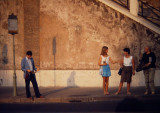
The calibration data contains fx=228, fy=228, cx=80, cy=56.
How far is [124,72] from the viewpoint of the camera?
375 inches

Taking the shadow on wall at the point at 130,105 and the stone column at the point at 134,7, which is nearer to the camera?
the shadow on wall at the point at 130,105

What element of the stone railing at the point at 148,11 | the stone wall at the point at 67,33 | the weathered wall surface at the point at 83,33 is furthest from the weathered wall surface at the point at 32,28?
the stone railing at the point at 148,11

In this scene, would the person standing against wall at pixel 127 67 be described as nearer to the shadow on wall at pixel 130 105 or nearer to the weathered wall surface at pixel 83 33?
the shadow on wall at pixel 130 105

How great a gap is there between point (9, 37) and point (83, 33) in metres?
4.18

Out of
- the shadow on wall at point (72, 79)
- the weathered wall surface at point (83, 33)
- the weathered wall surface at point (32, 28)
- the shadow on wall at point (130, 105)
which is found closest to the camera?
the shadow on wall at point (130, 105)

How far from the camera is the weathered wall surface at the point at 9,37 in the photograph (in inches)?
501

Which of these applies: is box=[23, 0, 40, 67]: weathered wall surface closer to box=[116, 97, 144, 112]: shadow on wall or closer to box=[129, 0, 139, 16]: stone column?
box=[129, 0, 139, 16]: stone column

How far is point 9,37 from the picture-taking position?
1284 centimetres

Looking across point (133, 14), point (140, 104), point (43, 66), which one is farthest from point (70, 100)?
point (133, 14)

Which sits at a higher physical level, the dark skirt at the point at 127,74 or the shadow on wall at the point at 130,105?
the dark skirt at the point at 127,74

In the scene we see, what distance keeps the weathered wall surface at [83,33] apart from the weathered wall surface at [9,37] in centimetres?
118

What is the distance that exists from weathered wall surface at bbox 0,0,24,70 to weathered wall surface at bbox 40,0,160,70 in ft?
3.86

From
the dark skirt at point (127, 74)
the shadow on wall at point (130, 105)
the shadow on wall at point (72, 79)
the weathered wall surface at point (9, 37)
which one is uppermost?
the weathered wall surface at point (9, 37)

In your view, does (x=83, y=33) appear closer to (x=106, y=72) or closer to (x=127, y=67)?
(x=106, y=72)
